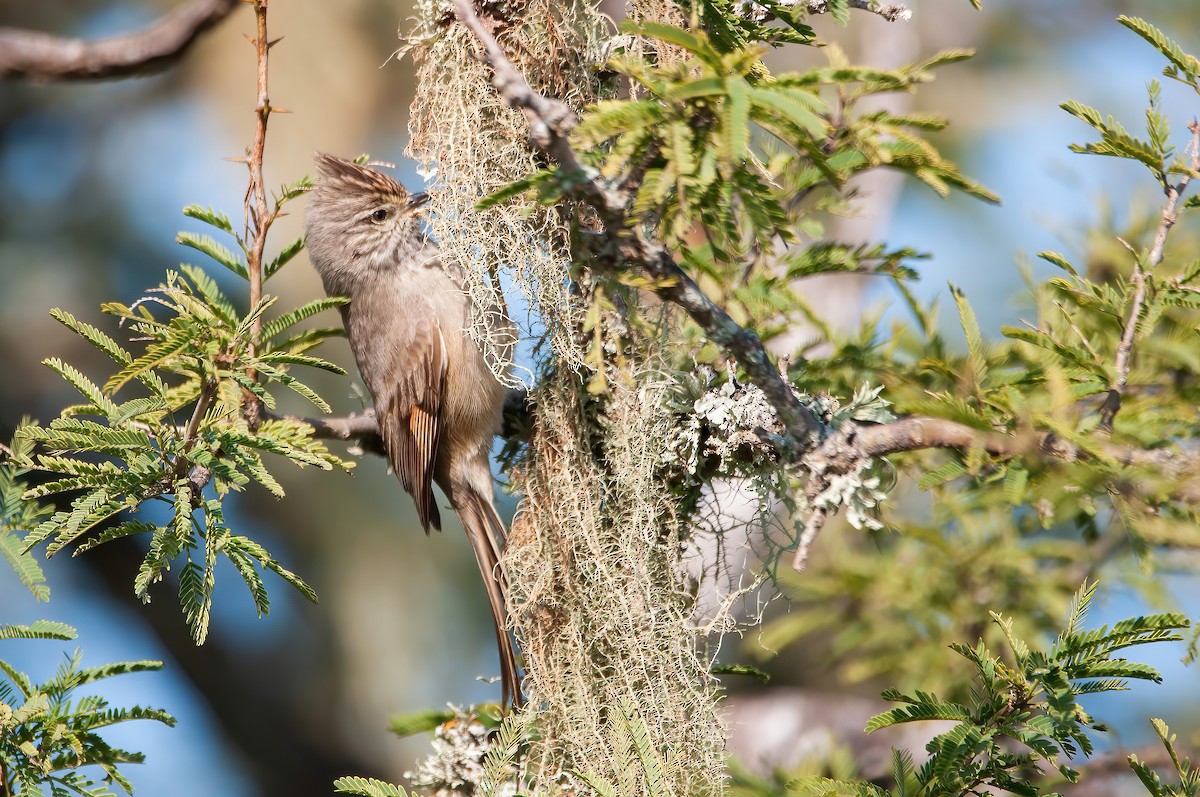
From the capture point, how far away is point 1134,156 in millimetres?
2943

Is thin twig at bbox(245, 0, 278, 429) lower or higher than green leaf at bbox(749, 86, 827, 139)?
higher

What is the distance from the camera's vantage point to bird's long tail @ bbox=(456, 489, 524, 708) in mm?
3688

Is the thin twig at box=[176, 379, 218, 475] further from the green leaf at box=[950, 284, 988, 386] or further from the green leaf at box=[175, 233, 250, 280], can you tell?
the green leaf at box=[950, 284, 988, 386]

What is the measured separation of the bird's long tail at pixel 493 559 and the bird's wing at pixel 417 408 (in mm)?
159

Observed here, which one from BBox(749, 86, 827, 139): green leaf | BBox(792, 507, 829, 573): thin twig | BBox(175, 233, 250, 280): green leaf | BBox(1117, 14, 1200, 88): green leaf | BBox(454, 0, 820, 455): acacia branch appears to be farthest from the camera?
BBox(175, 233, 250, 280): green leaf

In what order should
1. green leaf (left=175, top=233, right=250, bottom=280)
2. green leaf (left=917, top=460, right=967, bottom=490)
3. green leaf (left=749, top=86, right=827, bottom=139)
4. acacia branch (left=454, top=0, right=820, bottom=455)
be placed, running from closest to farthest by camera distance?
1. green leaf (left=749, top=86, right=827, bottom=139)
2. acacia branch (left=454, top=0, right=820, bottom=455)
3. green leaf (left=917, top=460, right=967, bottom=490)
4. green leaf (left=175, top=233, right=250, bottom=280)

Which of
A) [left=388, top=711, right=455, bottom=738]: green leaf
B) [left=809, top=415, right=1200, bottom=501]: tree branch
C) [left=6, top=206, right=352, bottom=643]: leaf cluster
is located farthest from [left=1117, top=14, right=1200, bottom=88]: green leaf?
[left=388, top=711, right=455, bottom=738]: green leaf

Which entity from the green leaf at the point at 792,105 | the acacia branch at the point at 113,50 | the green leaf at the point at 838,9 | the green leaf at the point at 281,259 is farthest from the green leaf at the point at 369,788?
the acacia branch at the point at 113,50

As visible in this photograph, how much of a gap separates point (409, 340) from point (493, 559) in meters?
1.06

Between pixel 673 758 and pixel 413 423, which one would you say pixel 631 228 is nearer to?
pixel 673 758

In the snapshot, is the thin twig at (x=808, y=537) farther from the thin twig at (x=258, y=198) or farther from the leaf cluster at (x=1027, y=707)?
the thin twig at (x=258, y=198)

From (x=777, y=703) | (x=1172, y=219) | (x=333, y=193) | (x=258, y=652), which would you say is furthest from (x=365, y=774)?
(x=1172, y=219)

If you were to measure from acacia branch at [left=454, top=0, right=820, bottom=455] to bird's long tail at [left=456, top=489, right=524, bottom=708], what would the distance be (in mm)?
1309

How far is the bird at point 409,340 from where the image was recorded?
4.53 meters
